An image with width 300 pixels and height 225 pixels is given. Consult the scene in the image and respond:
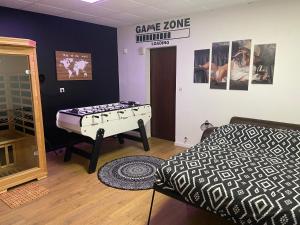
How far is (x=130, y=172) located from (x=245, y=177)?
1.77 meters

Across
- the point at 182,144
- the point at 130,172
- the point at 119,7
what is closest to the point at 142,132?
the point at 182,144

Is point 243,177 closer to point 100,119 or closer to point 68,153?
point 100,119

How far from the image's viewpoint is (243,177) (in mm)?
1889

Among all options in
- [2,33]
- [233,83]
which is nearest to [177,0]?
[233,83]

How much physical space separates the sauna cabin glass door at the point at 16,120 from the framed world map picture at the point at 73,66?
3.33 ft

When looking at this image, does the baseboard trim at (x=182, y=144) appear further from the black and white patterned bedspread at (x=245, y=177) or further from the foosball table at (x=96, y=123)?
the black and white patterned bedspread at (x=245, y=177)

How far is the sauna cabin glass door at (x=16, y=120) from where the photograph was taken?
118 inches

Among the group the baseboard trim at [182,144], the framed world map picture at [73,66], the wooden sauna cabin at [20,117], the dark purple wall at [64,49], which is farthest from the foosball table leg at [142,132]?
the wooden sauna cabin at [20,117]

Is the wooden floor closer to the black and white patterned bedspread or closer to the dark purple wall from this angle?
the black and white patterned bedspread

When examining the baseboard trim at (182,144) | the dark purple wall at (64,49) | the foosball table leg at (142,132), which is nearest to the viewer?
the dark purple wall at (64,49)

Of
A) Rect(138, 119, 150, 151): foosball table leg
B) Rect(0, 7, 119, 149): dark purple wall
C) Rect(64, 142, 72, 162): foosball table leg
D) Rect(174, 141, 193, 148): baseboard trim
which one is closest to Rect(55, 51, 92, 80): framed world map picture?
Rect(0, 7, 119, 149): dark purple wall

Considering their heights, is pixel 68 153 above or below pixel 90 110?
below

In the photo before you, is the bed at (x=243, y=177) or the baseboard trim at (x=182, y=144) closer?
the bed at (x=243, y=177)

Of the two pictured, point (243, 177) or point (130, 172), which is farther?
point (130, 172)
